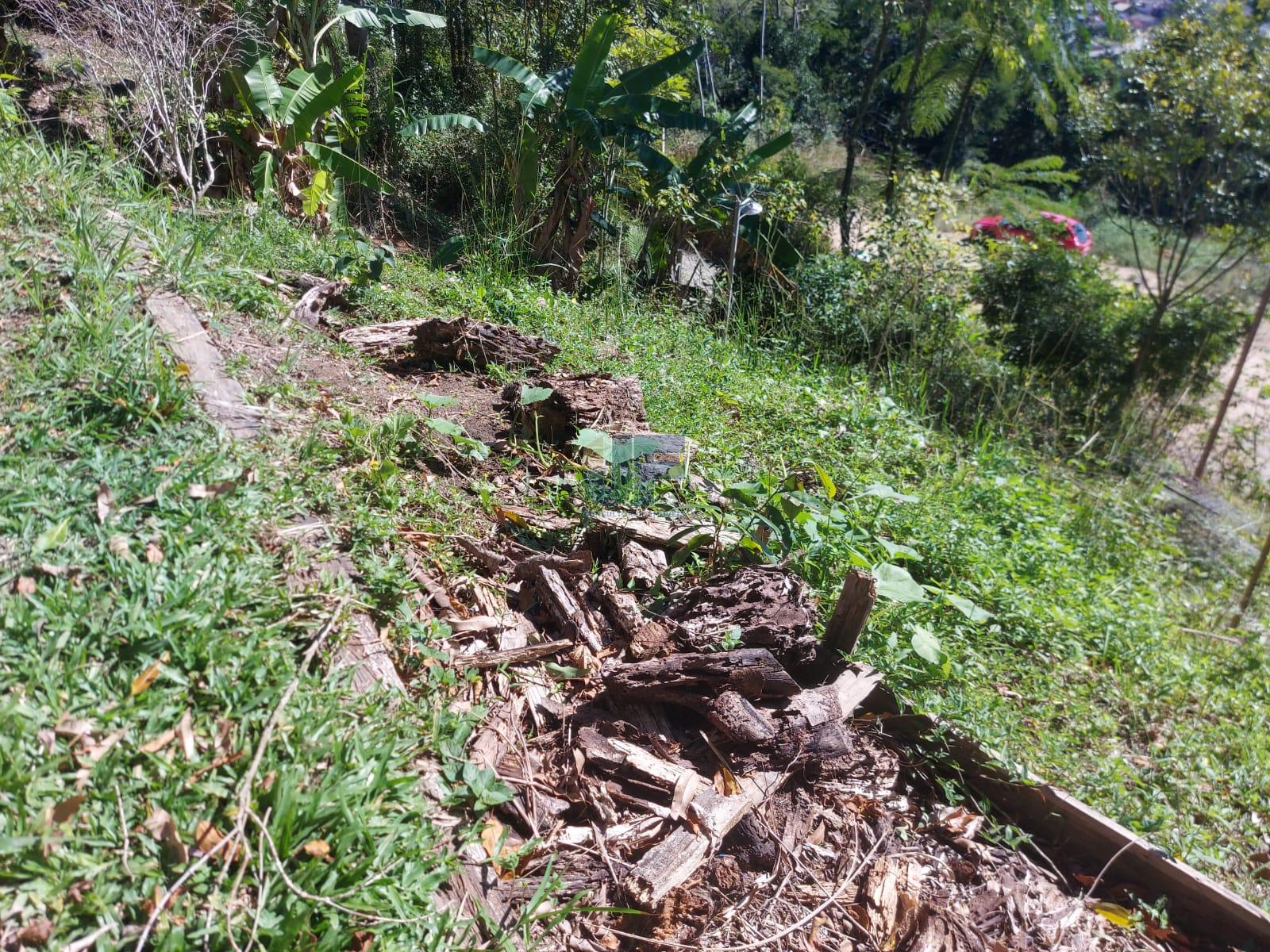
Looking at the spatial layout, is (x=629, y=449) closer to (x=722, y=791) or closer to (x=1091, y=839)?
(x=722, y=791)

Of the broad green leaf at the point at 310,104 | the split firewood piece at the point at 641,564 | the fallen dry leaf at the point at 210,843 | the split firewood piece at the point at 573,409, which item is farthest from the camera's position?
the broad green leaf at the point at 310,104

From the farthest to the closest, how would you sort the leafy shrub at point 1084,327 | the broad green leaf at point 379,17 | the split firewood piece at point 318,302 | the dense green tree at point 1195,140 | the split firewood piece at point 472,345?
the leafy shrub at point 1084,327 → the dense green tree at point 1195,140 → the broad green leaf at point 379,17 → the split firewood piece at point 472,345 → the split firewood piece at point 318,302

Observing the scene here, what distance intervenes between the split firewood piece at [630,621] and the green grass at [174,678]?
0.73 metres

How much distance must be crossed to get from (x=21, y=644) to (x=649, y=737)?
5.98 ft

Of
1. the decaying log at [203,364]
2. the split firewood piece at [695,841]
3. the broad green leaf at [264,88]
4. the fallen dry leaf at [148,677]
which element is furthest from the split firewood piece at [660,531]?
the broad green leaf at [264,88]

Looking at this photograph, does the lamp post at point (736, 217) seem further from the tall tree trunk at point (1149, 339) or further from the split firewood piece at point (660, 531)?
the tall tree trunk at point (1149, 339)

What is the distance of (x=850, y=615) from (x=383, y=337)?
3057 mm

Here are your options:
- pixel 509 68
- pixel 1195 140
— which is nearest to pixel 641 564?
pixel 509 68

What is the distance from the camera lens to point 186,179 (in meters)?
5.69

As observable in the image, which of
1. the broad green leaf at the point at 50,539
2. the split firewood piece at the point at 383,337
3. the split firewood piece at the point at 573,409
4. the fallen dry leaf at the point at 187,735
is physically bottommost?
the split firewood piece at the point at 573,409

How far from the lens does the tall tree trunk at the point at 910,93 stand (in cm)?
1142

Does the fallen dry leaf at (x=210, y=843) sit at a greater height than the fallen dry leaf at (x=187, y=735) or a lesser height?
lesser

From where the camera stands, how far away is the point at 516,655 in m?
3.01

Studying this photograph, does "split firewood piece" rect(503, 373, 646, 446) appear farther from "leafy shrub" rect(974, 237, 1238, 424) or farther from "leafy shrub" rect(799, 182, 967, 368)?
"leafy shrub" rect(974, 237, 1238, 424)
